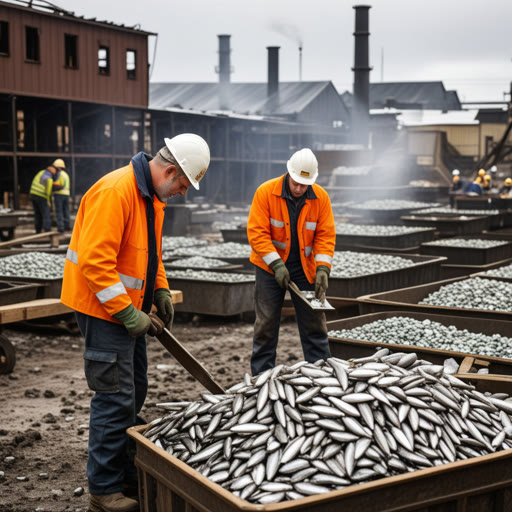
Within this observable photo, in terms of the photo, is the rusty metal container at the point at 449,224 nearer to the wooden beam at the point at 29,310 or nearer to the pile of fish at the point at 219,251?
the pile of fish at the point at 219,251

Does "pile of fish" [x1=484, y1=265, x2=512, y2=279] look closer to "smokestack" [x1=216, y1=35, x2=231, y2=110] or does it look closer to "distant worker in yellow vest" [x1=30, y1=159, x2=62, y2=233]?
"distant worker in yellow vest" [x1=30, y1=159, x2=62, y2=233]

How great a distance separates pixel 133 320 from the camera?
3404 millimetres

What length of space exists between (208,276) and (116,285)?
19.1 feet

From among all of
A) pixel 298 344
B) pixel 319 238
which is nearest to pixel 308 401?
pixel 319 238

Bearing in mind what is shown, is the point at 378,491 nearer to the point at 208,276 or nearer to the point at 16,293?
the point at 16,293

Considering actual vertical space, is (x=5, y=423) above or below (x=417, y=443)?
below

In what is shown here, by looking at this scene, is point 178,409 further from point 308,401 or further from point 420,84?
point 420,84

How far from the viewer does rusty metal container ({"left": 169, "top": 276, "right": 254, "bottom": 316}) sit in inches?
340

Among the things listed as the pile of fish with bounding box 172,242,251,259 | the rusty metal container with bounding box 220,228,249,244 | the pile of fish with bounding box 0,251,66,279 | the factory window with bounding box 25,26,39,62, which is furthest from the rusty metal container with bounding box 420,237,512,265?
the factory window with bounding box 25,26,39,62

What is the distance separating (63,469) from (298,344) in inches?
154

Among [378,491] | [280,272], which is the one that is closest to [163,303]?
[280,272]

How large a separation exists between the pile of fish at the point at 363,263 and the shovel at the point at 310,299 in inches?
106

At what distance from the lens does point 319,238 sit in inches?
223

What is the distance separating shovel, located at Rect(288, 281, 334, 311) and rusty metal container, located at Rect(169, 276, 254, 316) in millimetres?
3107
